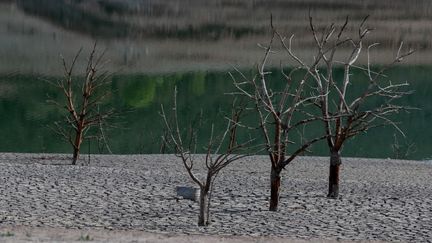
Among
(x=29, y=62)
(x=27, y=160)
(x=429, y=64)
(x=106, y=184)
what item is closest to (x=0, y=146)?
(x=27, y=160)

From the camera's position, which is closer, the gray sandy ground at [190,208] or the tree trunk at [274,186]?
the gray sandy ground at [190,208]

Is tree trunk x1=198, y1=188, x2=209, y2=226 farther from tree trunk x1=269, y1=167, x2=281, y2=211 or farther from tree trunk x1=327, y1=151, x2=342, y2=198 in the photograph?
tree trunk x1=327, y1=151, x2=342, y2=198

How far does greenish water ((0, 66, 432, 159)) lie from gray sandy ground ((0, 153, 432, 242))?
11748 mm

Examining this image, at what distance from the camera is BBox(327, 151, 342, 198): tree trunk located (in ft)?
63.2

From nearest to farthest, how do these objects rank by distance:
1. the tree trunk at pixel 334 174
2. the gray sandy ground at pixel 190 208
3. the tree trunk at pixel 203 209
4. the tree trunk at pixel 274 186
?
1. the gray sandy ground at pixel 190 208
2. the tree trunk at pixel 203 209
3. the tree trunk at pixel 274 186
4. the tree trunk at pixel 334 174

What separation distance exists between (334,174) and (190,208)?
10.1 feet

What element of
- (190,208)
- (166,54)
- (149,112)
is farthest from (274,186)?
(166,54)

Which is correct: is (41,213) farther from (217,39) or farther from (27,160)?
(217,39)

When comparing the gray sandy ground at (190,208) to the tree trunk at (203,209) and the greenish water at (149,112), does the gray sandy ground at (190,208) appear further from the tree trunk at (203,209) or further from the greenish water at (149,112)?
the greenish water at (149,112)

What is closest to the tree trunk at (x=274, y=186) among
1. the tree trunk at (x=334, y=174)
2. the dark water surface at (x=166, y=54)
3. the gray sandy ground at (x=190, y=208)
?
the gray sandy ground at (x=190, y=208)

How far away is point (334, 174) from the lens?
1936cm

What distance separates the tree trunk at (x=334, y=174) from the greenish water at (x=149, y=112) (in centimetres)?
1495

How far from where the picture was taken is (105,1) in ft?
269

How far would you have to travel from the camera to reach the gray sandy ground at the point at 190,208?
51.1ft
